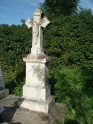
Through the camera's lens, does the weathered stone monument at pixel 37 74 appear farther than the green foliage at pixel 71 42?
No

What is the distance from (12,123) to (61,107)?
1.73 meters

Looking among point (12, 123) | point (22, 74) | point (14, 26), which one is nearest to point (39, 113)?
point (12, 123)

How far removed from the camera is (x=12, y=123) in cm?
454

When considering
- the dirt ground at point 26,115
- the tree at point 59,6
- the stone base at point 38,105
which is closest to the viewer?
the dirt ground at point 26,115

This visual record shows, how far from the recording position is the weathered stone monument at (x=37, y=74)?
5.33 metres

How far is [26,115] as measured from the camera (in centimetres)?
498

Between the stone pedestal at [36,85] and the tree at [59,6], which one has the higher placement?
the tree at [59,6]

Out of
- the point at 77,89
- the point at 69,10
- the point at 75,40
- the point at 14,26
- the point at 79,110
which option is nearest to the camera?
the point at 79,110

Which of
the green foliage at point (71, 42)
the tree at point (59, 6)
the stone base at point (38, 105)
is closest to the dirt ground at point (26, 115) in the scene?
the stone base at point (38, 105)

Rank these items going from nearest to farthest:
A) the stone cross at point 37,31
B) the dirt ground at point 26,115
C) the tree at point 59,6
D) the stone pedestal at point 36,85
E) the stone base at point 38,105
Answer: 1. the dirt ground at point 26,115
2. the stone base at point 38,105
3. the stone pedestal at point 36,85
4. the stone cross at point 37,31
5. the tree at point 59,6

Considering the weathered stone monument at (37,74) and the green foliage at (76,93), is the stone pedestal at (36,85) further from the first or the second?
the green foliage at (76,93)

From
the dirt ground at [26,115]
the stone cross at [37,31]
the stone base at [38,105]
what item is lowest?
the dirt ground at [26,115]

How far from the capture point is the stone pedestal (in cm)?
530

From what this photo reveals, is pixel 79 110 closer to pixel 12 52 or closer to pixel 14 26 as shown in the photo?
pixel 12 52
